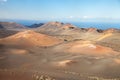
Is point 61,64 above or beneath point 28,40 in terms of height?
above

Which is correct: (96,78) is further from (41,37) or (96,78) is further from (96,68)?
(41,37)

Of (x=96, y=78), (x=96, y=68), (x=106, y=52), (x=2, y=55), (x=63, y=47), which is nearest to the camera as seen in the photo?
(x=96, y=78)

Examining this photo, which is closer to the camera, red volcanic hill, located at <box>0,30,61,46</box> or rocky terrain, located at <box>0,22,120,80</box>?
rocky terrain, located at <box>0,22,120,80</box>

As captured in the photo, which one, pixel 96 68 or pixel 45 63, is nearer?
pixel 96 68

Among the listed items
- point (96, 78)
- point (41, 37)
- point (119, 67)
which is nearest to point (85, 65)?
point (119, 67)

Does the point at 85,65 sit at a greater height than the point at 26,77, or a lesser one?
lesser

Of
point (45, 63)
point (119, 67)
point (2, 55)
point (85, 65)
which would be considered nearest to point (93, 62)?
point (85, 65)

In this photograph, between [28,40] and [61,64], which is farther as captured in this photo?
[28,40]

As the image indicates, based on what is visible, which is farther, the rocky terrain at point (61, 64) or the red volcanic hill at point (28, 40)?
the red volcanic hill at point (28, 40)

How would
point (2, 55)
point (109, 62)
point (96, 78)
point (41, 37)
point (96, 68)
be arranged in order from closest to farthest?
point (96, 78)
point (96, 68)
point (109, 62)
point (2, 55)
point (41, 37)

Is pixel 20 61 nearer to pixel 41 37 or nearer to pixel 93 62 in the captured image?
pixel 93 62
